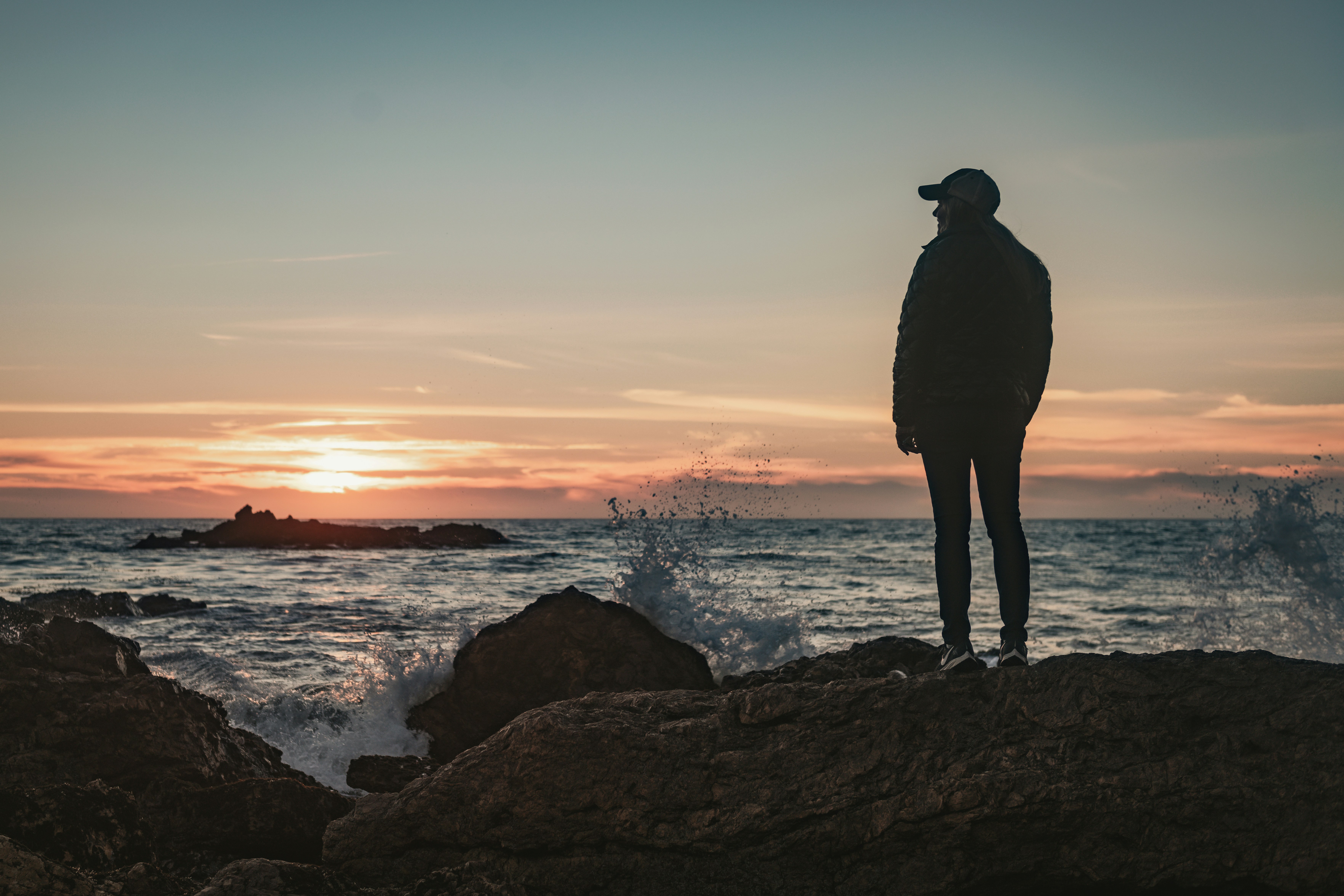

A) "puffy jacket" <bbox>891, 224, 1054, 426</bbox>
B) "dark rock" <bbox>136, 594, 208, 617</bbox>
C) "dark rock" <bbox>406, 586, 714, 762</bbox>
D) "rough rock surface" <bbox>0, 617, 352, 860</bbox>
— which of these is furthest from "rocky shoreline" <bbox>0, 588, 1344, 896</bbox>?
"dark rock" <bbox>136, 594, 208, 617</bbox>

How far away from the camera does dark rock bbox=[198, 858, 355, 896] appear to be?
2.77 metres

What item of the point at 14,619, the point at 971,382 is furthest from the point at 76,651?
the point at 971,382

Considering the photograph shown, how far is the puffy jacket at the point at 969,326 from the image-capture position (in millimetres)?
3613

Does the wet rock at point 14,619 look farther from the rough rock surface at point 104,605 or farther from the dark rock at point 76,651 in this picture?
the rough rock surface at point 104,605

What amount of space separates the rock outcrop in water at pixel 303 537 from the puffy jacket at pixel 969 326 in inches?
1973

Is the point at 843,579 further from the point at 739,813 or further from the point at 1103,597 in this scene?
the point at 739,813

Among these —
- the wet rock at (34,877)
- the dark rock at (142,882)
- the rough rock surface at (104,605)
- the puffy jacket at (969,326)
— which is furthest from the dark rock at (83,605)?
the puffy jacket at (969,326)

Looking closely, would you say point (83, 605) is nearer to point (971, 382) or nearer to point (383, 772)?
point (383, 772)

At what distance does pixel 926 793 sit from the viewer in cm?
315

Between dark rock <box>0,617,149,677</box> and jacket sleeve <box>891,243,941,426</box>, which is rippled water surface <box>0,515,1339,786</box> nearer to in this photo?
dark rock <box>0,617,149,677</box>

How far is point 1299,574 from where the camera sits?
11703 millimetres

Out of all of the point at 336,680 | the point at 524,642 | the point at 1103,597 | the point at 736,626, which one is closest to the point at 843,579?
the point at 1103,597

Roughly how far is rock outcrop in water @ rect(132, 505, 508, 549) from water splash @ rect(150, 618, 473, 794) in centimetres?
4311

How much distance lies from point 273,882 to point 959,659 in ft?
8.52
